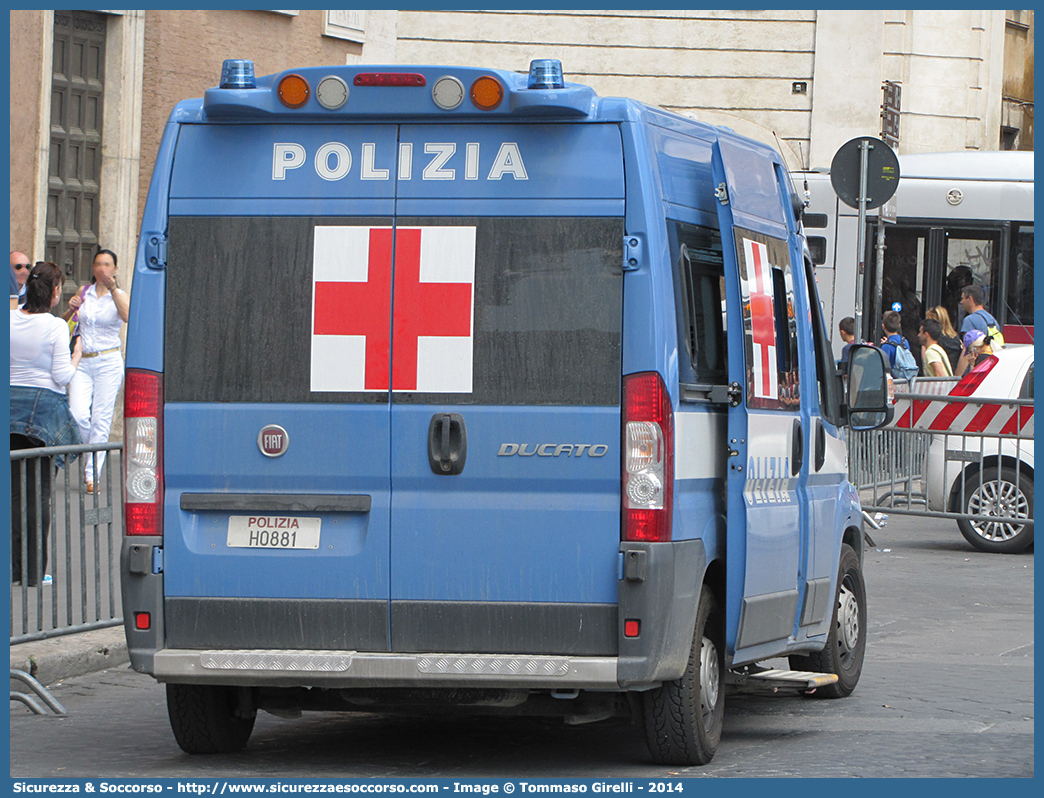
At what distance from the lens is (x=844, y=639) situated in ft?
28.7

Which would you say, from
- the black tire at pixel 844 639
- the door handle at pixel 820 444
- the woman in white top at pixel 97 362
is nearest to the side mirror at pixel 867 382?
the door handle at pixel 820 444

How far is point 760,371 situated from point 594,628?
1.28m

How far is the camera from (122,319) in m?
15.4

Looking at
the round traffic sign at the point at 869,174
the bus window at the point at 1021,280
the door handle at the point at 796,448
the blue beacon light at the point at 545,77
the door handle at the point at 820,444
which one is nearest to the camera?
the blue beacon light at the point at 545,77

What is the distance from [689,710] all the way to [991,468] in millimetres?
9103

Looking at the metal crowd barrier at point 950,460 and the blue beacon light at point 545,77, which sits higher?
the blue beacon light at point 545,77

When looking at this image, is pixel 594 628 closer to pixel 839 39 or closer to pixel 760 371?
pixel 760 371

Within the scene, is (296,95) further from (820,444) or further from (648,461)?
(820,444)

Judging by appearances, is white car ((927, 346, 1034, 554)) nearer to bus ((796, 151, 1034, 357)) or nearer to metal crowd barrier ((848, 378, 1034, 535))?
metal crowd barrier ((848, 378, 1034, 535))

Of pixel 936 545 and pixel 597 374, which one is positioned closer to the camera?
pixel 597 374

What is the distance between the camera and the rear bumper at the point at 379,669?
20.9 ft

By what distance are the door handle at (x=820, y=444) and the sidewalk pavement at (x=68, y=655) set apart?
10.9ft

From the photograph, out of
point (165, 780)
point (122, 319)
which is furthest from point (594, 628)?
point (122, 319)

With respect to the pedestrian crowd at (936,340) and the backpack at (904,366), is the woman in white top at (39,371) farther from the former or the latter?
the backpack at (904,366)
